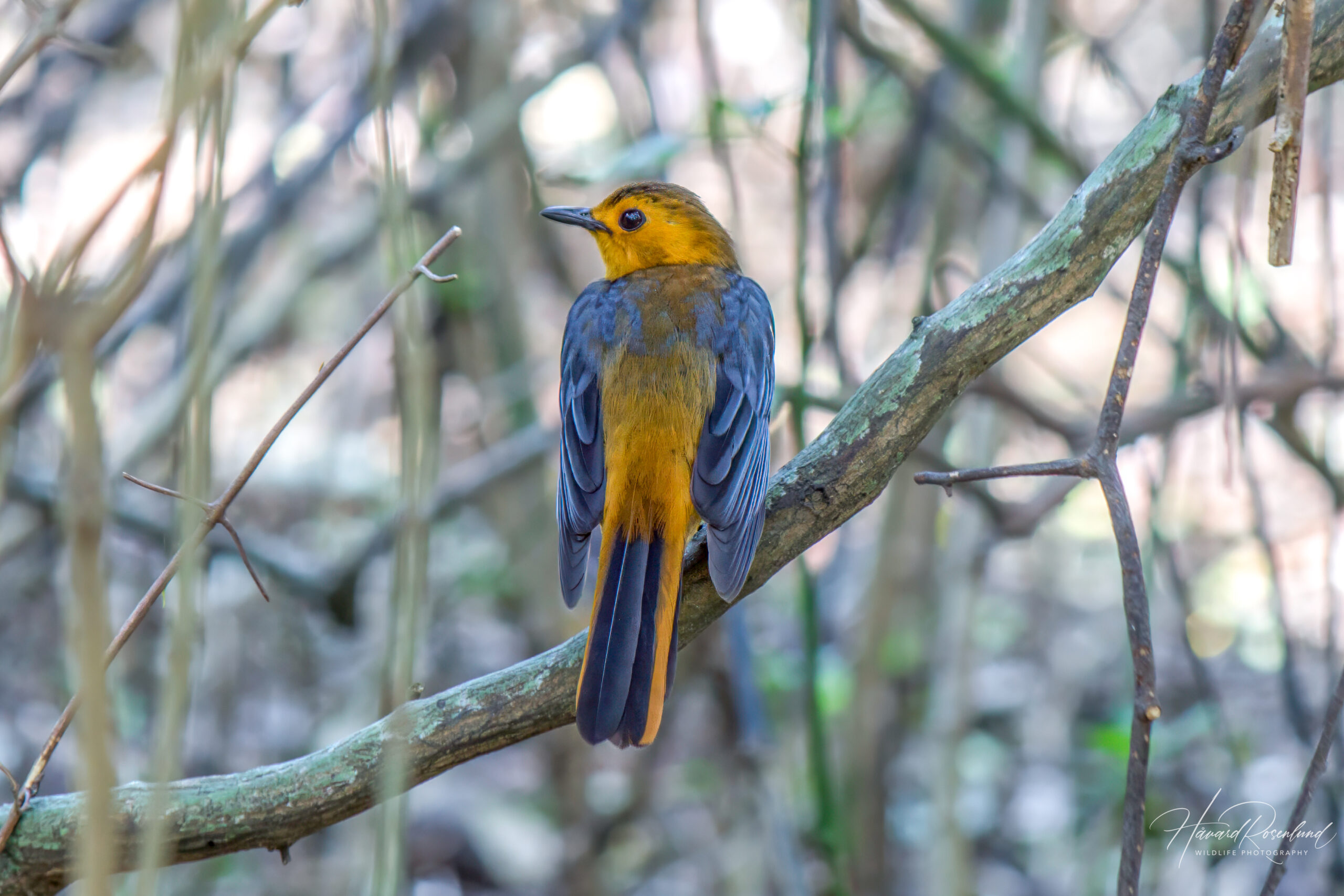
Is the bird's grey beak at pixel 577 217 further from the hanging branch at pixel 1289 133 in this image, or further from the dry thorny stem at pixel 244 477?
the hanging branch at pixel 1289 133

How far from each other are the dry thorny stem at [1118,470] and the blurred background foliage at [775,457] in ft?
2.81

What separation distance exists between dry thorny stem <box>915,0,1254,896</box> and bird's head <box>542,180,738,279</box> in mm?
2060

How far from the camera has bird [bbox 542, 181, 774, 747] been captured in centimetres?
Result: 223

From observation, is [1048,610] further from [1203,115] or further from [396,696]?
[396,696]

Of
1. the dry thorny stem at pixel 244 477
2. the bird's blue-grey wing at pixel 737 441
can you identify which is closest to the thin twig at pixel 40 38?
the dry thorny stem at pixel 244 477

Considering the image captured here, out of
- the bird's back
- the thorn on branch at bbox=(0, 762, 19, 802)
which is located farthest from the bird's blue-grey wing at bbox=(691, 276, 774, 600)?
the thorn on branch at bbox=(0, 762, 19, 802)

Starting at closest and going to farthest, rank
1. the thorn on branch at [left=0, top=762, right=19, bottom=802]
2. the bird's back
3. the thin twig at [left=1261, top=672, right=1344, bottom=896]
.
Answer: the thin twig at [left=1261, top=672, right=1344, bottom=896] < the thorn on branch at [left=0, top=762, right=19, bottom=802] < the bird's back

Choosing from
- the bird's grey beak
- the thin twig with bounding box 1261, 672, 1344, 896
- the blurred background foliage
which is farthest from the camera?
the blurred background foliage

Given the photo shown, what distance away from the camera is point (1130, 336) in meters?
1.59

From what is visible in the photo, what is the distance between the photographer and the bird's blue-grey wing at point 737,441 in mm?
2279

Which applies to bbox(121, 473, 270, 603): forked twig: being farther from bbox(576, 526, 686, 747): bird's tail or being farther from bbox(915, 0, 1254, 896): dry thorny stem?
bbox(915, 0, 1254, 896): dry thorny stem

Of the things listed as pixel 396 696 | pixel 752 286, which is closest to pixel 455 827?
pixel 752 286

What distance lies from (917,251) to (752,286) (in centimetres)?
373

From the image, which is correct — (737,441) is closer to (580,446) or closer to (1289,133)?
(580,446)
